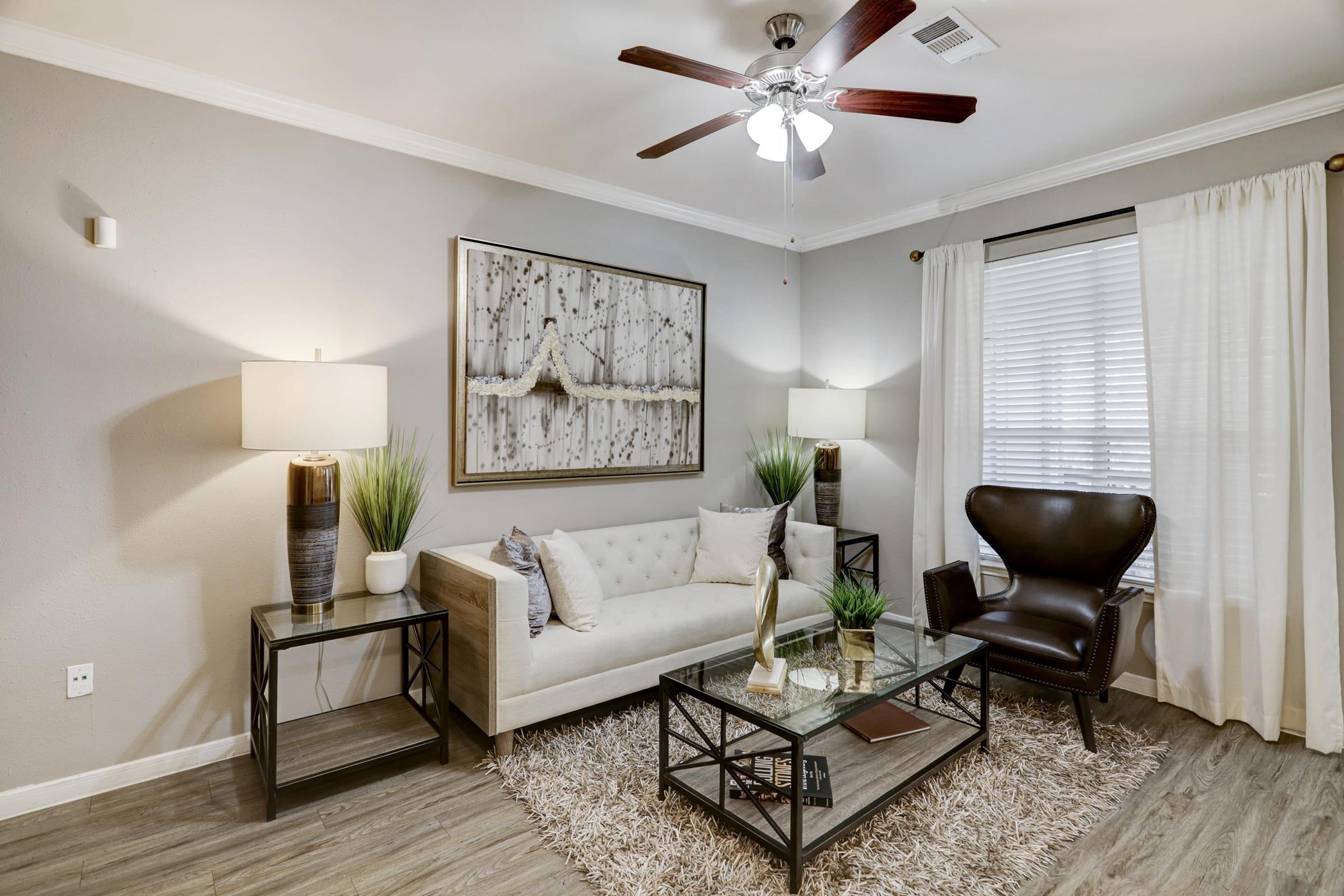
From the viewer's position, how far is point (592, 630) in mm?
2908

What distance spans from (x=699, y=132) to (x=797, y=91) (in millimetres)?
357

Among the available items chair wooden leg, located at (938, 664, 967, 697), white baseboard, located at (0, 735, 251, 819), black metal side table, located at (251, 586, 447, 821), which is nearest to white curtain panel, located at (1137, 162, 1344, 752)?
chair wooden leg, located at (938, 664, 967, 697)

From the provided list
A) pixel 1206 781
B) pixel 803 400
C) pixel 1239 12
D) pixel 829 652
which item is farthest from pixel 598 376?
pixel 1206 781

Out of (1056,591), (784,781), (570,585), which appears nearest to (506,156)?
(570,585)

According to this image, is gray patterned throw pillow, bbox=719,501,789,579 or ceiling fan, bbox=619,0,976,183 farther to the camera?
gray patterned throw pillow, bbox=719,501,789,579

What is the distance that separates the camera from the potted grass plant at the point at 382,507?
2.85 metres

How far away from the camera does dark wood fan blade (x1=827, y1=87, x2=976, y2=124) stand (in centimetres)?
205

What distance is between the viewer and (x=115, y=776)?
2.45 metres

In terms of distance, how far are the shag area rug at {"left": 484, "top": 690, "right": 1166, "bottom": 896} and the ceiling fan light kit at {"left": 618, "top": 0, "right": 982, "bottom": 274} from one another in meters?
2.24

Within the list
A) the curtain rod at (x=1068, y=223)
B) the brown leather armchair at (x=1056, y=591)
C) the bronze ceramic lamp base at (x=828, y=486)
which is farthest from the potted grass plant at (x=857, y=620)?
the curtain rod at (x=1068, y=223)

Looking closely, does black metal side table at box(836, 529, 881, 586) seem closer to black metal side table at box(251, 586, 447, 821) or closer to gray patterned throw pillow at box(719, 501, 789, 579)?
gray patterned throw pillow at box(719, 501, 789, 579)

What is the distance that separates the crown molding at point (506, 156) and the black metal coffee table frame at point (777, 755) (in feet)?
8.07

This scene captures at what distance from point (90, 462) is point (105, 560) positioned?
0.36 metres

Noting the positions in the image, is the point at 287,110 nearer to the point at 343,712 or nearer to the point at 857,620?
the point at 343,712
